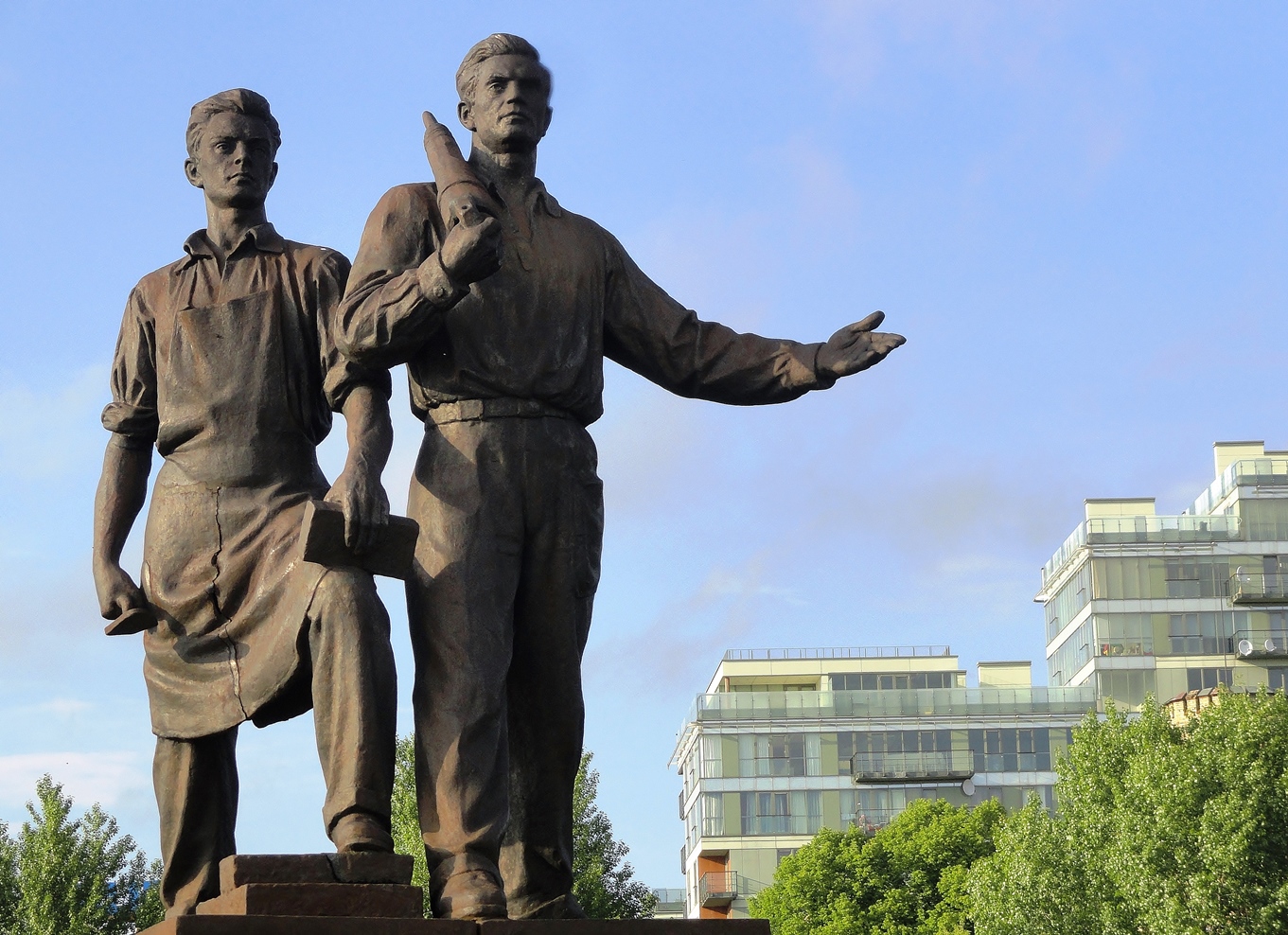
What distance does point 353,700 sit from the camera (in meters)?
6.84

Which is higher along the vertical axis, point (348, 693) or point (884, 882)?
point (884, 882)

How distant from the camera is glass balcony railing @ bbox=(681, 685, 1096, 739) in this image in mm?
85312

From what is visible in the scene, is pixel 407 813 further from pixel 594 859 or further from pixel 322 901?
pixel 322 901

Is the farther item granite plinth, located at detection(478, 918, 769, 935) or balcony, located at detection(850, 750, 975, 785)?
balcony, located at detection(850, 750, 975, 785)

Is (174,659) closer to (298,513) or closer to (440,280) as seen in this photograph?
(298,513)

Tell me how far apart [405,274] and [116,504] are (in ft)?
5.38

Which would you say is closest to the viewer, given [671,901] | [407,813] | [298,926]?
[298,926]

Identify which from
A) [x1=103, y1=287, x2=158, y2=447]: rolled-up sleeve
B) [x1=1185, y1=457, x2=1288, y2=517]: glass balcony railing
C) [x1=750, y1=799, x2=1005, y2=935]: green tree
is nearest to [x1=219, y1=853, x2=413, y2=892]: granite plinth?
[x1=103, y1=287, x2=158, y2=447]: rolled-up sleeve

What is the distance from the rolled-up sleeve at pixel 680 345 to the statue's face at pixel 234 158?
142cm

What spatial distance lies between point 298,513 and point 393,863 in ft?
4.83

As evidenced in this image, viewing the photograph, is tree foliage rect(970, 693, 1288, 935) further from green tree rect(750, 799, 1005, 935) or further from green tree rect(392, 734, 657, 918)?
green tree rect(750, 799, 1005, 935)

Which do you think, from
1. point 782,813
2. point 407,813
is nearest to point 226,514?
point 407,813

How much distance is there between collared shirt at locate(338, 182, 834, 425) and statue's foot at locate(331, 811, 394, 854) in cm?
162

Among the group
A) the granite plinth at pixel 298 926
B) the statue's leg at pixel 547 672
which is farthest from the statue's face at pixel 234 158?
the granite plinth at pixel 298 926
